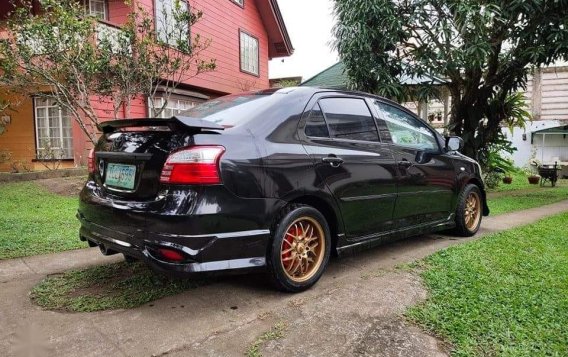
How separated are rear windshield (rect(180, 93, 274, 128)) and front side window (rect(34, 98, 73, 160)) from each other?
8.94 meters

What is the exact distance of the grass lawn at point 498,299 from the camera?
2477 mm

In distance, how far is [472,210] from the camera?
17.2 feet

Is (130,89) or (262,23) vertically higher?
(262,23)

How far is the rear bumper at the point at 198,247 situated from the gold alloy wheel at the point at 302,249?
0.82 feet

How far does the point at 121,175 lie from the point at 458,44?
6.85 metres

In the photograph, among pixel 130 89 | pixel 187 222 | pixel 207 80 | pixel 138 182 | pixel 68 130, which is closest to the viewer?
pixel 187 222

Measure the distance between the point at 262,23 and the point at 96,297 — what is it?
626 inches

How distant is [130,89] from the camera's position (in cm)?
808

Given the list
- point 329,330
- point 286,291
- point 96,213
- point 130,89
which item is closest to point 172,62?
point 130,89

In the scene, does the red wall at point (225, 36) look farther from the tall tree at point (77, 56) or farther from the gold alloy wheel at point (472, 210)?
the gold alloy wheel at point (472, 210)

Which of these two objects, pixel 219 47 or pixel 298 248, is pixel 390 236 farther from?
pixel 219 47

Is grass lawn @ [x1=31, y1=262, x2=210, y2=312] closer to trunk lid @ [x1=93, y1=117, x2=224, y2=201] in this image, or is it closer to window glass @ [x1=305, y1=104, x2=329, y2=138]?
trunk lid @ [x1=93, y1=117, x2=224, y2=201]

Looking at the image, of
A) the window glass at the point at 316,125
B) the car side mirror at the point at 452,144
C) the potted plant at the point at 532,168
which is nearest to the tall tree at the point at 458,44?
the car side mirror at the point at 452,144

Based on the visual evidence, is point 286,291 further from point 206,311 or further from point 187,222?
point 187,222
